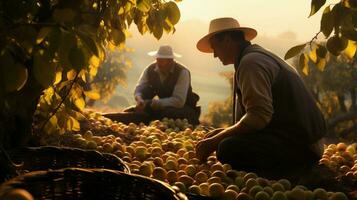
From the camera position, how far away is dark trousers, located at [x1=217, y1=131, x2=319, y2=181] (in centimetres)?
408

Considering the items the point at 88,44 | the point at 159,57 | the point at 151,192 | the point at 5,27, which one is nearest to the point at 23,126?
the point at 151,192

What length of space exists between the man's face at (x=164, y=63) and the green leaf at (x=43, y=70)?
6.55 metres

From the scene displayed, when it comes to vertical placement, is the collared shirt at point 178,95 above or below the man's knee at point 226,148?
above

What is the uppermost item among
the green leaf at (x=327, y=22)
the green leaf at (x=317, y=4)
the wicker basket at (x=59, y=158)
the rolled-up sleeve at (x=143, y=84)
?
the green leaf at (x=317, y=4)

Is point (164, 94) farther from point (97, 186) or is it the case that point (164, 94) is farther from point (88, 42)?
point (88, 42)

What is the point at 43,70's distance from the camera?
1.45 m

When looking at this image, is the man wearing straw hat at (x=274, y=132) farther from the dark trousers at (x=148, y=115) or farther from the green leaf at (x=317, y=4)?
the dark trousers at (x=148, y=115)

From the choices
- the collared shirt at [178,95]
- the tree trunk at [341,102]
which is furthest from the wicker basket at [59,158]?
the tree trunk at [341,102]

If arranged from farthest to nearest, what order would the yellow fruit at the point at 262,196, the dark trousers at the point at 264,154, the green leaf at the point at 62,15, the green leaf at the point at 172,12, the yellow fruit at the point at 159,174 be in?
the dark trousers at the point at 264,154 → the yellow fruit at the point at 159,174 → the yellow fruit at the point at 262,196 → the green leaf at the point at 172,12 → the green leaf at the point at 62,15

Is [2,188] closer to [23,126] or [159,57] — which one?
[23,126]

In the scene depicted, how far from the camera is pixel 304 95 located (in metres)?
4.17

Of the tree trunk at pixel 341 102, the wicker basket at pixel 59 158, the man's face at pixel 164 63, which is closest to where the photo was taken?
the wicker basket at pixel 59 158

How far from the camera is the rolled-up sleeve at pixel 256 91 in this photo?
3867mm

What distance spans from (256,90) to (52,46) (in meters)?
2.59
